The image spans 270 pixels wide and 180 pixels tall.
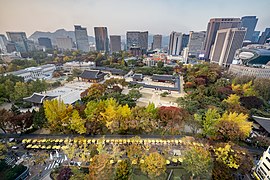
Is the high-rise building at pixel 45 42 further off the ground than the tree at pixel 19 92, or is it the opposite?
the high-rise building at pixel 45 42

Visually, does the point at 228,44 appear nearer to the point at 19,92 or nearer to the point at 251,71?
the point at 251,71

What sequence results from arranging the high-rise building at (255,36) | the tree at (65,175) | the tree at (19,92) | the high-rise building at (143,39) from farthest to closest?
the high-rise building at (255,36)
the high-rise building at (143,39)
the tree at (19,92)
the tree at (65,175)

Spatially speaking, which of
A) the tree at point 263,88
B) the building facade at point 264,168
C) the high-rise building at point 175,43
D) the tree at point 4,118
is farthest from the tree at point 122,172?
the high-rise building at point 175,43

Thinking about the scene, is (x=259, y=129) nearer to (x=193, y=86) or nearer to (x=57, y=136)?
(x=193, y=86)

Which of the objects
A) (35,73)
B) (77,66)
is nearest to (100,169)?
(35,73)

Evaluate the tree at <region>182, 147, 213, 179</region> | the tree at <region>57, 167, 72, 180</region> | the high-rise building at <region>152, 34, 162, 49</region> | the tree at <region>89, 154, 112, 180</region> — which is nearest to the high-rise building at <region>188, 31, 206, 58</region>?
the high-rise building at <region>152, 34, 162, 49</region>

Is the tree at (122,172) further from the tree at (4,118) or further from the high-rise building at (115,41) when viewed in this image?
the high-rise building at (115,41)

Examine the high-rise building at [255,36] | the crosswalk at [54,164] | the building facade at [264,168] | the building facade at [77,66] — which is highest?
the high-rise building at [255,36]

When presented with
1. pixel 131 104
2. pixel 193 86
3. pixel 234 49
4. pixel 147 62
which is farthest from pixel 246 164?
pixel 234 49

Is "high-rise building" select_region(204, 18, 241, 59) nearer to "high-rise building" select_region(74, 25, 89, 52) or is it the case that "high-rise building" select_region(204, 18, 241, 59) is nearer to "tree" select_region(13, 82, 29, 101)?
"high-rise building" select_region(74, 25, 89, 52)
